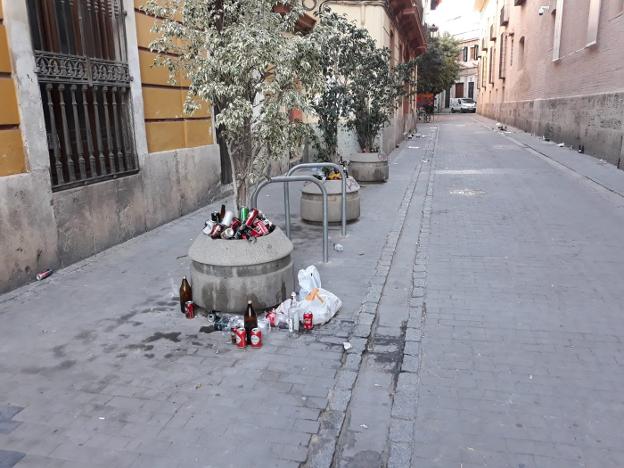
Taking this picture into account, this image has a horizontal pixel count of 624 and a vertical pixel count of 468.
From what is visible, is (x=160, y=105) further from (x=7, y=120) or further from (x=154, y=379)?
(x=154, y=379)

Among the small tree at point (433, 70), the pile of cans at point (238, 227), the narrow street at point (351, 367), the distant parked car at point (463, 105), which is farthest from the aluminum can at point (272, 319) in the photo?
the distant parked car at point (463, 105)

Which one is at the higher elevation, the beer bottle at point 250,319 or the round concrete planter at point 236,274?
the round concrete planter at point 236,274

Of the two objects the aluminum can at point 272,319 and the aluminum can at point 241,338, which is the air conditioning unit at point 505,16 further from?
the aluminum can at point 241,338

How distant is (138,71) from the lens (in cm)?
748

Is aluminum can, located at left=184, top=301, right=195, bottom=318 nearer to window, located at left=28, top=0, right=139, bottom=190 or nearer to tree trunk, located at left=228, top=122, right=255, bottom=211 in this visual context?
tree trunk, located at left=228, top=122, right=255, bottom=211

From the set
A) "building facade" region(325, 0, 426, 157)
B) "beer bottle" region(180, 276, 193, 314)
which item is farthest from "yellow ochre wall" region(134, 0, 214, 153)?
"building facade" region(325, 0, 426, 157)

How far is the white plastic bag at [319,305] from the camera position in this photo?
4566mm

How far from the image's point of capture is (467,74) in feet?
204

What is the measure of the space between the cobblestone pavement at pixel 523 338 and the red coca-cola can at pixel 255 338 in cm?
124

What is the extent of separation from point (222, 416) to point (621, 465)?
223 centimetres

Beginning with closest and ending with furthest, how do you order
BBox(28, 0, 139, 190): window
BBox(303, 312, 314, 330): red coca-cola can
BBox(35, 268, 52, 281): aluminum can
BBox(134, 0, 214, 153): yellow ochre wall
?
BBox(303, 312, 314, 330): red coca-cola can
BBox(35, 268, 52, 281): aluminum can
BBox(28, 0, 139, 190): window
BBox(134, 0, 214, 153): yellow ochre wall

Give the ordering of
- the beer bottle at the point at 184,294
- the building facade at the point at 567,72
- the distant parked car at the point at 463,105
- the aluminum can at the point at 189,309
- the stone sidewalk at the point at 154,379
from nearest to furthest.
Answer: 1. the stone sidewalk at the point at 154,379
2. the aluminum can at the point at 189,309
3. the beer bottle at the point at 184,294
4. the building facade at the point at 567,72
5. the distant parked car at the point at 463,105

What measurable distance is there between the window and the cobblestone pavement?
428 cm

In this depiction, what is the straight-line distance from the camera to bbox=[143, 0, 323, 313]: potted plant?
178 inches
